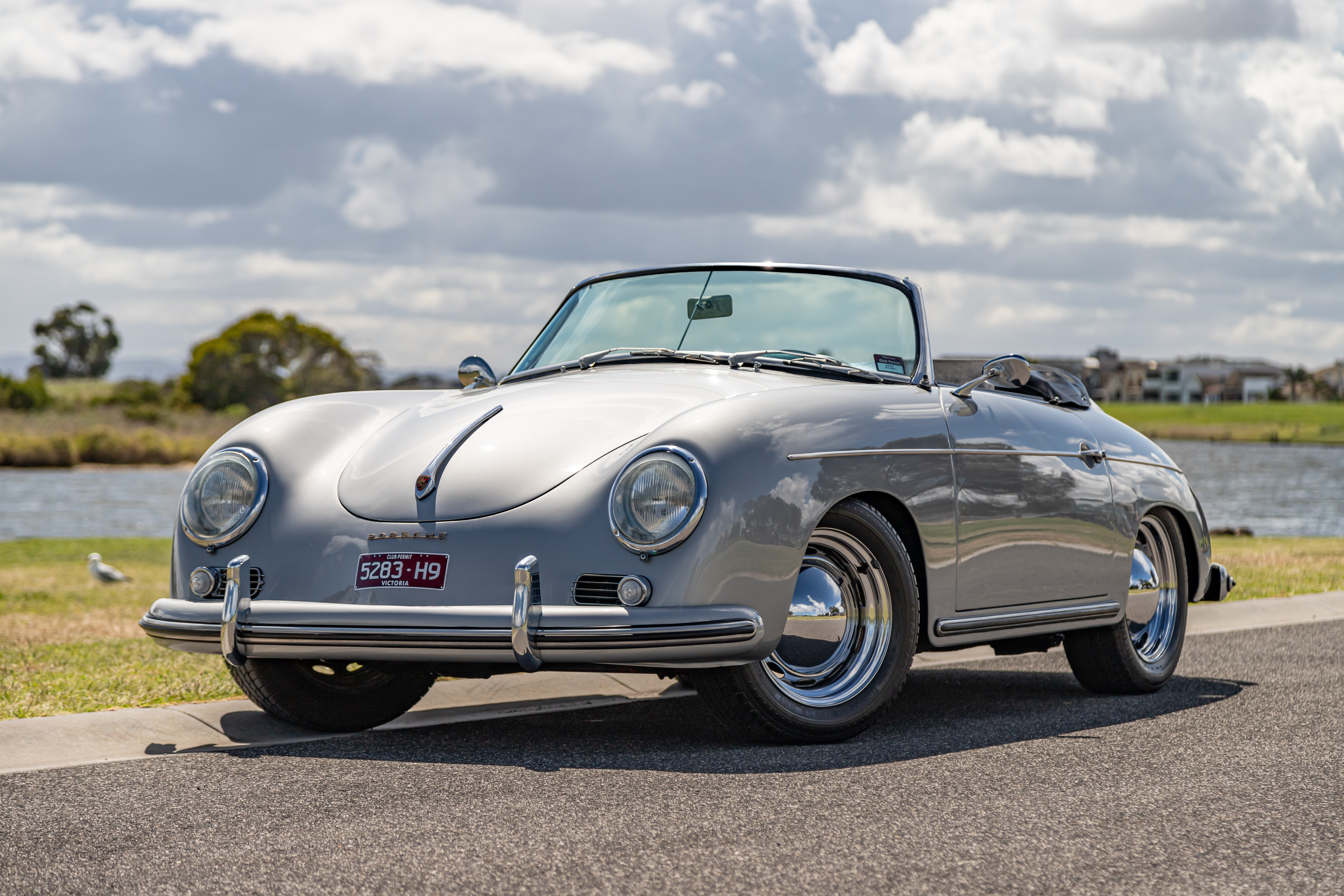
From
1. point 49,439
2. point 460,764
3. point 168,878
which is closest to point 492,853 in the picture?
point 168,878

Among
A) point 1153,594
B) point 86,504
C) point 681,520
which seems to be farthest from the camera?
point 86,504

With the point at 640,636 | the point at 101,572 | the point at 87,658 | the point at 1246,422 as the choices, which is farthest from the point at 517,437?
the point at 1246,422

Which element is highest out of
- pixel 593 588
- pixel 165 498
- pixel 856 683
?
pixel 593 588

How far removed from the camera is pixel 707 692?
14.5 feet

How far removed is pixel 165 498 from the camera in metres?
39.3

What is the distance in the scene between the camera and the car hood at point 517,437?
446 centimetres

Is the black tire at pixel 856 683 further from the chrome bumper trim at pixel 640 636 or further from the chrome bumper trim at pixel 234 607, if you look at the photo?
the chrome bumper trim at pixel 234 607

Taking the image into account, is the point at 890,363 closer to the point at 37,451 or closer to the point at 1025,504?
the point at 1025,504

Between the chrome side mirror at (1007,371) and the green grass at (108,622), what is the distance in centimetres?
316

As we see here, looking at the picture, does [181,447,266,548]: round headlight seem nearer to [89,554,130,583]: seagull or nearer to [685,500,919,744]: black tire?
[685,500,919,744]: black tire

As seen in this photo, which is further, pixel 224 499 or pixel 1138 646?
pixel 1138 646

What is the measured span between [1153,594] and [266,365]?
74.9 metres

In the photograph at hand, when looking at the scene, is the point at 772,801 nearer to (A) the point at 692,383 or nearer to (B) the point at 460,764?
(B) the point at 460,764

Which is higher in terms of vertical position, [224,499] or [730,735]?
[224,499]
